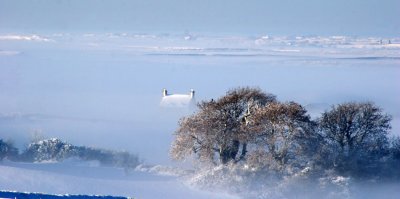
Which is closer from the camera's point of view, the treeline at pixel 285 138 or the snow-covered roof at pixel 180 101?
the treeline at pixel 285 138

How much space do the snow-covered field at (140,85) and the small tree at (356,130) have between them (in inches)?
122

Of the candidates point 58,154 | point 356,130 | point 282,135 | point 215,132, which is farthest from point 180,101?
point 282,135

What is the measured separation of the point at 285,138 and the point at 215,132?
1683 mm

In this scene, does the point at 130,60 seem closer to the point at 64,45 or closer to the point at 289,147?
the point at 64,45

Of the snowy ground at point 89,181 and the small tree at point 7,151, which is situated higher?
the small tree at point 7,151

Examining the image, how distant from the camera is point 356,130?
17703mm

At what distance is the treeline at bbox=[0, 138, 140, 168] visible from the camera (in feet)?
61.8

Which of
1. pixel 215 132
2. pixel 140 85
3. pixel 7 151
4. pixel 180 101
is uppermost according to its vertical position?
pixel 140 85

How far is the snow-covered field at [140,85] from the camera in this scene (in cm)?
1733

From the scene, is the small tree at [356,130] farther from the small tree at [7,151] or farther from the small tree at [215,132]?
the small tree at [7,151]

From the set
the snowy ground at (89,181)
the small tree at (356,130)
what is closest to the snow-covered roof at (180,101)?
the snowy ground at (89,181)

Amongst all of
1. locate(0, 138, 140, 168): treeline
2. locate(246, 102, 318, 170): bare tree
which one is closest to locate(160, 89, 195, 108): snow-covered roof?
locate(0, 138, 140, 168): treeline

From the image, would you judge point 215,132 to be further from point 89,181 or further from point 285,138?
point 89,181

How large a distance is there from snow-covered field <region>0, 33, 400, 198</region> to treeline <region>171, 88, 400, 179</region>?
118 cm
